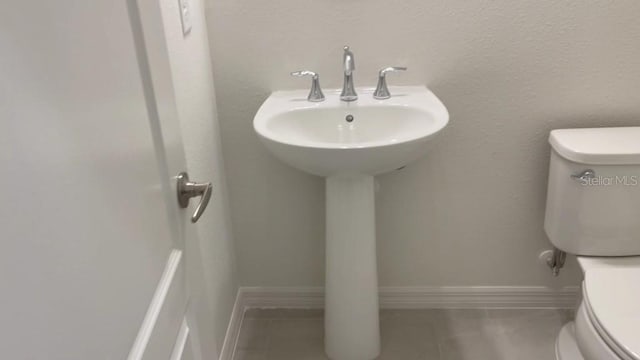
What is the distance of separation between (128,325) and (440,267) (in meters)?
1.47

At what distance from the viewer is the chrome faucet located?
159 cm

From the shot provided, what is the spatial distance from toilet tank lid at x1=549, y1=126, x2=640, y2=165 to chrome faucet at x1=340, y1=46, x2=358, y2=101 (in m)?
0.60

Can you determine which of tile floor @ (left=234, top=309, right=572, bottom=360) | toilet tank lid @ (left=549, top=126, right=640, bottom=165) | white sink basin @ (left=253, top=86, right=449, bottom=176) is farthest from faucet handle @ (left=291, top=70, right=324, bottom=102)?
tile floor @ (left=234, top=309, right=572, bottom=360)

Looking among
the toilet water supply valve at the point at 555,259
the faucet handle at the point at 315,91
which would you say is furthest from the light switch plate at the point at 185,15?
the toilet water supply valve at the point at 555,259

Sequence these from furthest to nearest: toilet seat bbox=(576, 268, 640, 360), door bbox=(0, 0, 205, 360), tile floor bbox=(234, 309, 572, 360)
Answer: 1. tile floor bbox=(234, 309, 572, 360)
2. toilet seat bbox=(576, 268, 640, 360)
3. door bbox=(0, 0, 205, 360)

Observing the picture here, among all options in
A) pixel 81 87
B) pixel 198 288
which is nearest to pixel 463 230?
pixel 198 288

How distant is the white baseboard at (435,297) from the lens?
2.05 m

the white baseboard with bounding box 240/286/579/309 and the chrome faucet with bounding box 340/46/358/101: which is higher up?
the chrome faucet with bounding box 340/46/358/101

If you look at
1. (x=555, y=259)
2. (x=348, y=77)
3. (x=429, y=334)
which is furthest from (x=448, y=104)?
(x=429, y=334)

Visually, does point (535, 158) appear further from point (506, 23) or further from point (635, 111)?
point (506, 23)

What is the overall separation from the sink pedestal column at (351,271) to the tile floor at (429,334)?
103mm

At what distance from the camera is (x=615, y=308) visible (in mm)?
1406

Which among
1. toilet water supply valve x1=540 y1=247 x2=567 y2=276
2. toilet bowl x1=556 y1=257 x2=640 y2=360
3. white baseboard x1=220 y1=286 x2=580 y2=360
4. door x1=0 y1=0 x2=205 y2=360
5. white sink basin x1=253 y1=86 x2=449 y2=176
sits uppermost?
door x1=0 y1=0 x2=205 y2=360

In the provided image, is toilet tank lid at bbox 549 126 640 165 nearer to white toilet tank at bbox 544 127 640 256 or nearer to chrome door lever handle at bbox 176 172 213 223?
white toilet tank at bbox 544 127 640 256
